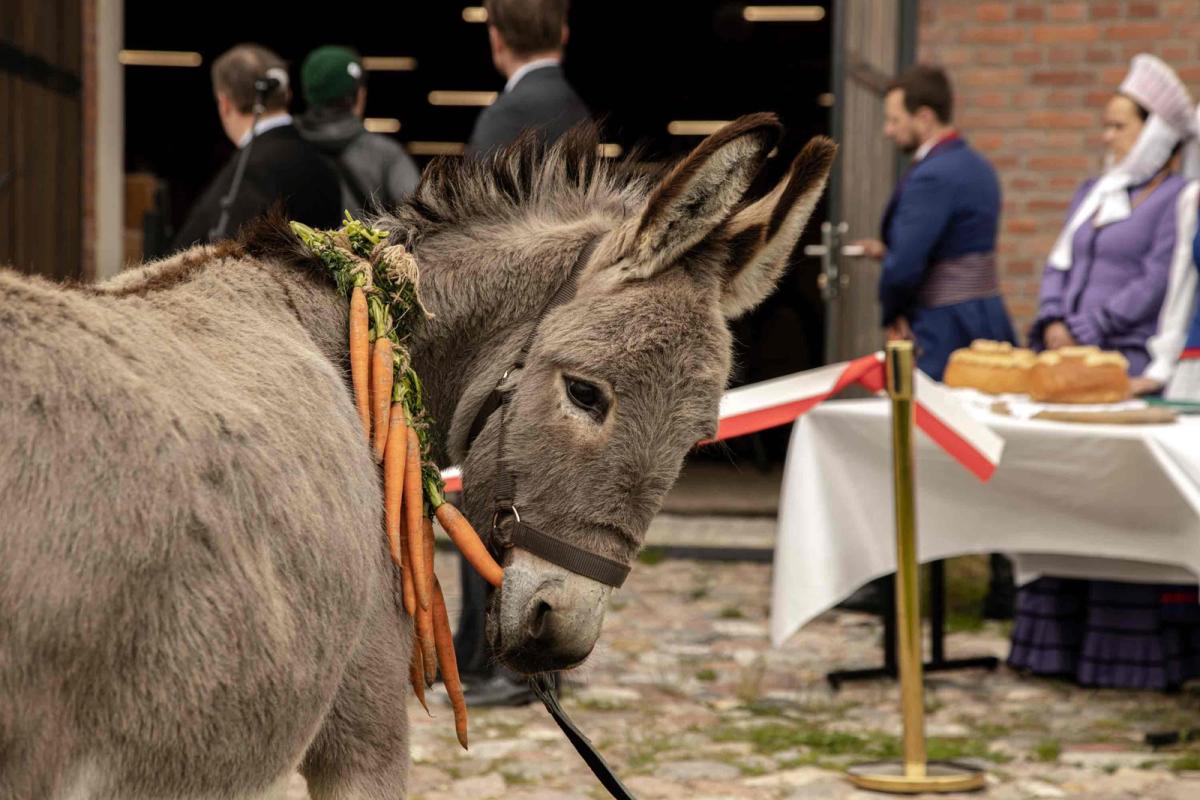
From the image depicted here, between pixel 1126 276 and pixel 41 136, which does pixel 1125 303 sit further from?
pixel 41 136

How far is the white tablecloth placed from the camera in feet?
17.1

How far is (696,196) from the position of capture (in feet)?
6.78

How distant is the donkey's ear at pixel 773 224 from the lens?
213 centimetres

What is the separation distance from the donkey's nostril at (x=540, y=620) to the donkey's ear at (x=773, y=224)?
1.73ft

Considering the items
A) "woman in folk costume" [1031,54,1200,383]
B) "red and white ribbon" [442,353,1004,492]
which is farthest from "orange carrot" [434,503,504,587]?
"woman in folk costume" [1031,54,1200,383]

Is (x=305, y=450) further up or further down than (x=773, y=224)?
further down

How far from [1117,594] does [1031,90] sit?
156 inches

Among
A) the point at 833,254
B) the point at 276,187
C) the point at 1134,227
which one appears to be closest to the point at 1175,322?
the point at 1134,227

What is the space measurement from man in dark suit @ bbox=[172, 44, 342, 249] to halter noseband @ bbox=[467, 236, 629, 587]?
302cm

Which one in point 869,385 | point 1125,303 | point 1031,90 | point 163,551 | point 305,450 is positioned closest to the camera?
point 163,551

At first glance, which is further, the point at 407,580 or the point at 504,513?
the point at 504,513

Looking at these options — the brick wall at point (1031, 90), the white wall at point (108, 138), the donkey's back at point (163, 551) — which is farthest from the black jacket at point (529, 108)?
the white wall at point (108, 138)

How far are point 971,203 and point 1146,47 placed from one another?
2.58m

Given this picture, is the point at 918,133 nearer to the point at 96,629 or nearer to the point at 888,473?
the point at 888,473
